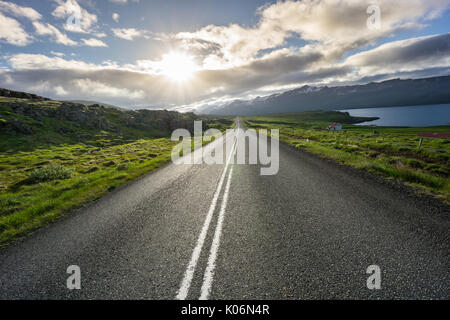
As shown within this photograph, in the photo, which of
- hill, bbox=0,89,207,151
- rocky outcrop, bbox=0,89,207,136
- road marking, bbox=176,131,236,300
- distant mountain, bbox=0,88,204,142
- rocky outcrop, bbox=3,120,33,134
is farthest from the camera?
rocky outcrop, bbox=0,89,207,136

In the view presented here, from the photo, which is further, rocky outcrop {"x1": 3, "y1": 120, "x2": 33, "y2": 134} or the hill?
rocky outcrop {"x1": 3, "y1": 120, "x2": 33, "y2": 134}

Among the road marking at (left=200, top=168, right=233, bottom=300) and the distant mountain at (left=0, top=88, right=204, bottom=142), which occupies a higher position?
the distant mountain at (left=0, top=88, right=204, bottom=142)

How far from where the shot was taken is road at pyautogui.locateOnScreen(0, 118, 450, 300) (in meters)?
3.38

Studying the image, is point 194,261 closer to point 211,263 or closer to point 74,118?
point 211,263

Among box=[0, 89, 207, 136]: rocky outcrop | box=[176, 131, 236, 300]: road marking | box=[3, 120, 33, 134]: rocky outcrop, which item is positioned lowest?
box=[176, 131, 236, 300]: road marking

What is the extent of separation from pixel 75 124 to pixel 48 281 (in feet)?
219

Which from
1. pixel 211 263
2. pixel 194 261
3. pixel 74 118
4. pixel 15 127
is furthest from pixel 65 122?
pixel 211 263

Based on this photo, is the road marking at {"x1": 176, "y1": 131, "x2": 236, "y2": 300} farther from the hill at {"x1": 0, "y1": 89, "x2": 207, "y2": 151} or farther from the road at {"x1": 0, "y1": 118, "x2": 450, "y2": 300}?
the hill at {"x1": 0, "y1": 89, "x2": 207, "y2": 151}

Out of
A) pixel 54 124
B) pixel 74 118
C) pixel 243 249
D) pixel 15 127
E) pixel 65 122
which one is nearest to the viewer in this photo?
pixel 243 249

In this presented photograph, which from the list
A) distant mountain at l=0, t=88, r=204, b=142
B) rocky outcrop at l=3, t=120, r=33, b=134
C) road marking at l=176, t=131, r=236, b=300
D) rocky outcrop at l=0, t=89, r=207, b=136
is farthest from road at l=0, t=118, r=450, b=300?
rocky outcrop at l=0, t=89, r=207, b=136

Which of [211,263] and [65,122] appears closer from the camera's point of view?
[211,263]

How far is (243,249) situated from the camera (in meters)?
4.43

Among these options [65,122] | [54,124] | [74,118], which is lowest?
[54,124]
